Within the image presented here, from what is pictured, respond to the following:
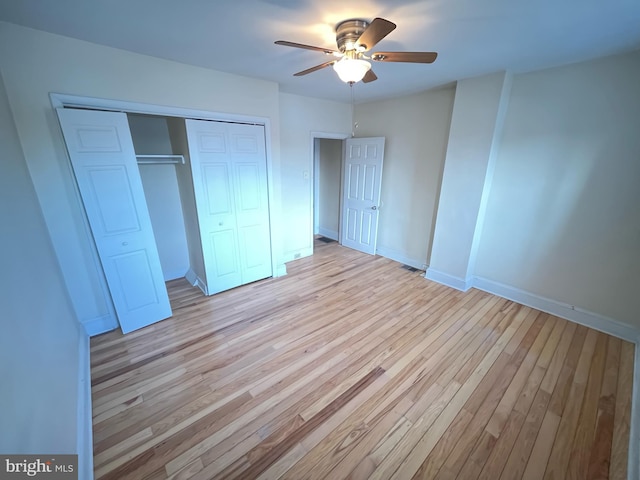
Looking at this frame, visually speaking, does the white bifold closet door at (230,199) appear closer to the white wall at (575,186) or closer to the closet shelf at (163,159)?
the closet shelf at (163,159)

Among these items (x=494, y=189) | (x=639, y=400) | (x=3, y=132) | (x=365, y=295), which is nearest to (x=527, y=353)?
(x=639, y=400)

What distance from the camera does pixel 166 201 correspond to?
10.8ft

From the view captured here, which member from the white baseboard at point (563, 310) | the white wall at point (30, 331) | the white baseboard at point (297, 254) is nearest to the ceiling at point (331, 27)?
the white wall at point (30, 331)

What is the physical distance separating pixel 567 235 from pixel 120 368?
4.59 m

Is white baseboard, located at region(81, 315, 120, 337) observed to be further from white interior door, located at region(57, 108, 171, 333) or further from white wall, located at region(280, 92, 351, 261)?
white wall, located at region(280, 92, 351, 261)

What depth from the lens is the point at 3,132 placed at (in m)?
1.64

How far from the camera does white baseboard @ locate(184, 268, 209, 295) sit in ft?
10.5

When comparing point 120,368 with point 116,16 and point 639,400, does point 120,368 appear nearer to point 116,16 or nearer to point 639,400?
point 116,16

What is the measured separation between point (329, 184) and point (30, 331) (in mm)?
4777

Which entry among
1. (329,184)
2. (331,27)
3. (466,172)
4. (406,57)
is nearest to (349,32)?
(331,27)

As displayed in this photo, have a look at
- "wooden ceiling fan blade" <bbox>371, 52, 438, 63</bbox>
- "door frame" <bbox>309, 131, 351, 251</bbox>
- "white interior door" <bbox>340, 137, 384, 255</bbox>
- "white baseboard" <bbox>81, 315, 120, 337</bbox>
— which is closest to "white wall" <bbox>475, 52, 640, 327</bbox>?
"white interior door" <bbox>340, 137, 384, 255</bbox>

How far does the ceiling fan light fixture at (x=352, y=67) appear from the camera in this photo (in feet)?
5.36

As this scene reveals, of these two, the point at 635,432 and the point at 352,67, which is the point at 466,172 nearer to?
the point at 352,67

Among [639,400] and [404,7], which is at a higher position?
[404,7]
